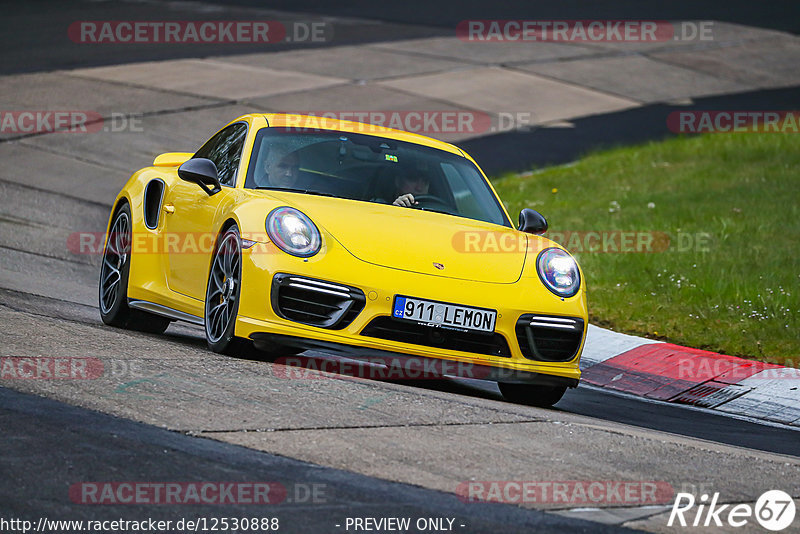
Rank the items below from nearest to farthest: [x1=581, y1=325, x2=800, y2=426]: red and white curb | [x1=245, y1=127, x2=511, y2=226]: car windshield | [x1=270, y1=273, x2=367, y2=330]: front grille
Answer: [x1=270, y1=273, x2=367, y2=330]: front grille < [x1=245, y1=127, x2=511, y2=226]: car windshield < [x1=581, y1=325, x2=800, y2=426]: red and white curb

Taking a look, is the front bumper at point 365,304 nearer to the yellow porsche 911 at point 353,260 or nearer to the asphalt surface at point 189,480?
the yellow porsche 911 at point 353,260

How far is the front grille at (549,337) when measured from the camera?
6973mm

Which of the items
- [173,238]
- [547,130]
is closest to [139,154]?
[547,130]

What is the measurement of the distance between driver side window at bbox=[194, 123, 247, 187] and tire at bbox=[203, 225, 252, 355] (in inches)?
26.8

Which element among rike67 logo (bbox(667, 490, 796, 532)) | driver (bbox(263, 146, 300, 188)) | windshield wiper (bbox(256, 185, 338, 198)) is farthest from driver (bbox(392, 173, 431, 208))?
rike67 logo (bbox(667, 490, 796, 532))

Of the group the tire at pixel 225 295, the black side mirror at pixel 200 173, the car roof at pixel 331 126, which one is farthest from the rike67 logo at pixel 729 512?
the car roof at pixel 331 126

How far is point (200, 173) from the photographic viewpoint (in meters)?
7.53

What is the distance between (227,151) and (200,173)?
81 centimetres

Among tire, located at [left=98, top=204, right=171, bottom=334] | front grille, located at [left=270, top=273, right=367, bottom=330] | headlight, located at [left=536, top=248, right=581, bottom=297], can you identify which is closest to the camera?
front grille, located at [left=270, top=273, right=367, bottom=330]

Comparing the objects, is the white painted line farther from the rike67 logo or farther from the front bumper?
the rike67 logo

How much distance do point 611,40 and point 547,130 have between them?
8.33 meters

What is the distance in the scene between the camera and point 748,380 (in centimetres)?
876

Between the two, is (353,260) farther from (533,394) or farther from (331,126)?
(331,126)

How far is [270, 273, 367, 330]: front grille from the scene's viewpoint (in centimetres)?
666
